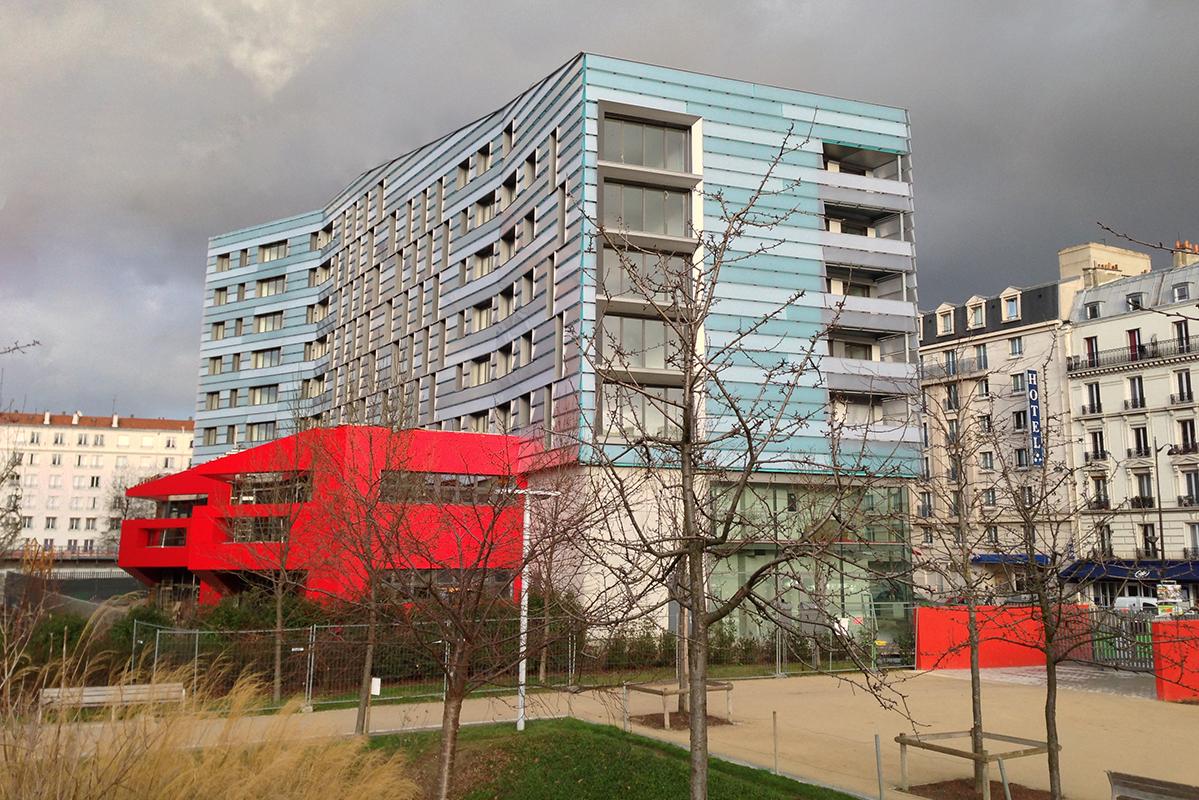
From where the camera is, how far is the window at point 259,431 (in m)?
55.2

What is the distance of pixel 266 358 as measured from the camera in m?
57.6

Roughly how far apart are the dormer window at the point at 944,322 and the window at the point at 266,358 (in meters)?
43.5

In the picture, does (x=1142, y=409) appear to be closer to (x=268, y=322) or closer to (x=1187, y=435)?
(x=1187, y=435)

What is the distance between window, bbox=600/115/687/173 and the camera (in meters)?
31.6

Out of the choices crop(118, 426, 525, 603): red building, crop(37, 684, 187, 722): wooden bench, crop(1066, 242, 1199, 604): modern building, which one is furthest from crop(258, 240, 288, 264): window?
crop(37, 684, 187, 722): wooden bench

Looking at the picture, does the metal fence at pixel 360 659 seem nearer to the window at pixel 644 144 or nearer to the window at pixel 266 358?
the window at pixel 644 144

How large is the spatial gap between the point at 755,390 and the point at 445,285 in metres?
16.4

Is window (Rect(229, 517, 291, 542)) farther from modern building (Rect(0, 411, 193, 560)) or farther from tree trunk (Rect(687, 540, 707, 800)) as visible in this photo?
modern building (Rect(0, 411, 193, 560))

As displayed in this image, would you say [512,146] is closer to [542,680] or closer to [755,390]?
[755,390]

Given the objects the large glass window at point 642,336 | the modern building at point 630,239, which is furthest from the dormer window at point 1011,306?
the large glass window at point 642,336

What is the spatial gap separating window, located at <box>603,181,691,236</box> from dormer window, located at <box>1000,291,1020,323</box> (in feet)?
116

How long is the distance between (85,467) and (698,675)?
396 feet

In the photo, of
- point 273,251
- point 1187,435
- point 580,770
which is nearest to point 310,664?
point 580,770

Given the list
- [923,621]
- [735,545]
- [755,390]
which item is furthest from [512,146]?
[735,545]
